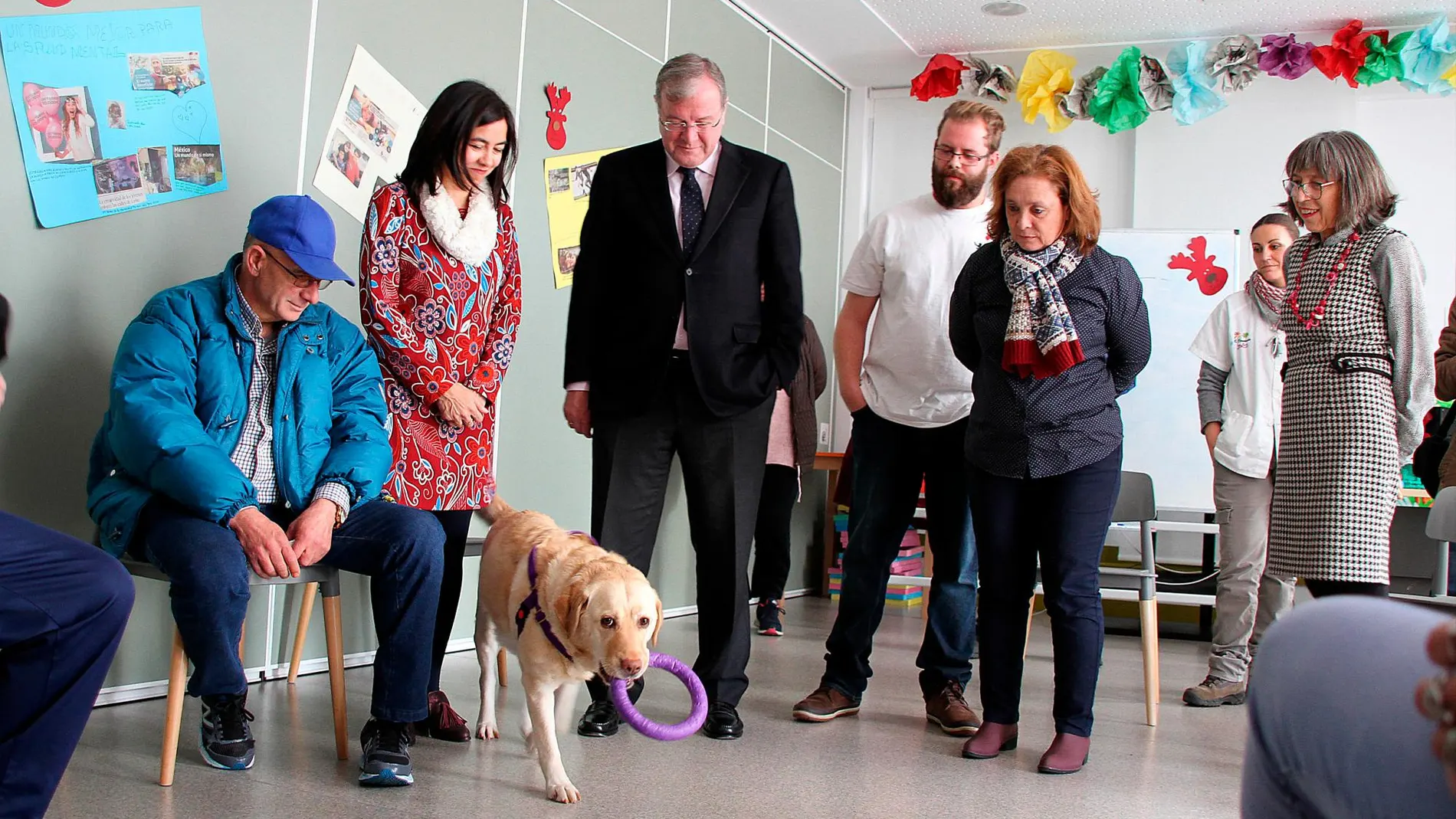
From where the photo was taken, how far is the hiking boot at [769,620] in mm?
4914

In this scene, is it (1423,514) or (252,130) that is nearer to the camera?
(252,130)

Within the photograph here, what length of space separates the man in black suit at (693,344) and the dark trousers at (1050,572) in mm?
567

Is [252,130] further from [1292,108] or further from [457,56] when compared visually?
[1292,108]

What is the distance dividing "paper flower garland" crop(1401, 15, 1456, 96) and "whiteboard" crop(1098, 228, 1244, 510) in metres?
1.03

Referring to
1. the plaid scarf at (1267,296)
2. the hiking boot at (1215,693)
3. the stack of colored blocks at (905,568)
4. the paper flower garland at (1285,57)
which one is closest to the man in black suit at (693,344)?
the hiking boot at (1215,693)

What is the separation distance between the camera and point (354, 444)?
2.48 metres

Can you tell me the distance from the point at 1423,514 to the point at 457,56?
5.04m

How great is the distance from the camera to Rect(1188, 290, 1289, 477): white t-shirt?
3906 mm

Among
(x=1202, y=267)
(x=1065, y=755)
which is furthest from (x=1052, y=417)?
(x=1202, y=267)

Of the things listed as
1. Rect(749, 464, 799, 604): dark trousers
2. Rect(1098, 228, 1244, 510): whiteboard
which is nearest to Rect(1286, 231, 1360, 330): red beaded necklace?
Rect(749, 464, 799, 604): dark trousers

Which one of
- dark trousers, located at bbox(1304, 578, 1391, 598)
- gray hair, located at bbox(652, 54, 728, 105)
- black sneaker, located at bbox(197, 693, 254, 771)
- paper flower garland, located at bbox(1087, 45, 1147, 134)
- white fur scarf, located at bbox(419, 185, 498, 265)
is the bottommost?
black sneaker, located at bbox(197, 693, 254, 771)

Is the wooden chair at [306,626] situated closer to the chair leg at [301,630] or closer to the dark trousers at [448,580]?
the chair leg at [301,630]

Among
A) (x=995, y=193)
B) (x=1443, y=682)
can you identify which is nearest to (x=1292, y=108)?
(x=995, y=193)

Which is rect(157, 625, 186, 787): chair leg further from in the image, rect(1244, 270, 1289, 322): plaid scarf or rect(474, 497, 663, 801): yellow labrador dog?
rect(1244, 270, 1289, 322): plaid scarf
